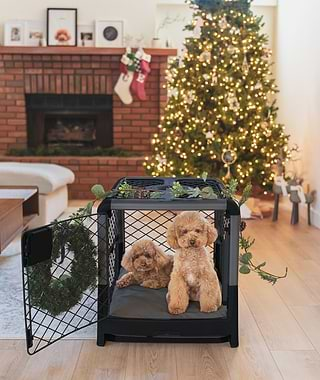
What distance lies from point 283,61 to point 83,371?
4704 mm

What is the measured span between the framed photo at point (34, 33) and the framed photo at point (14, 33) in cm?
4

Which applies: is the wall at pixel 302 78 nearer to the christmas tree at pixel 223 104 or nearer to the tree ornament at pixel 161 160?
the christmas tree at pixel 223 104

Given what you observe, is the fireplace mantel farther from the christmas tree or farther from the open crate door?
the open crate door

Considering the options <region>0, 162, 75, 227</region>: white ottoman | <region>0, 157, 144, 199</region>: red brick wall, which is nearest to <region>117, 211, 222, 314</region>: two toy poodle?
<region>0, 162, 75, 227</region>: white ottoman

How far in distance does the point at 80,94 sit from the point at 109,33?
0.74 m

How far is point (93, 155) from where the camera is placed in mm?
6180

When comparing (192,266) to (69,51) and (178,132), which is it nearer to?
(178,132)

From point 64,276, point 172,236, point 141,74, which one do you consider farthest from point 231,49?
point 64,276

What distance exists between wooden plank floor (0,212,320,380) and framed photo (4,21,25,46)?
4458mm

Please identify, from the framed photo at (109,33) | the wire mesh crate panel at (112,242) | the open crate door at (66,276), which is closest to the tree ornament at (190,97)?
the framed photo at (109,33)

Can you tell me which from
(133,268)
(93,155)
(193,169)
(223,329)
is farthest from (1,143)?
(223,329)

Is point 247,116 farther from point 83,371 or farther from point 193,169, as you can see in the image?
point 83,371

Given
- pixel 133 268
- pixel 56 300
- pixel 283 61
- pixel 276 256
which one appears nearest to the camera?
pixel 56 300

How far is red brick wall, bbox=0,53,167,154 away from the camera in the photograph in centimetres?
619
